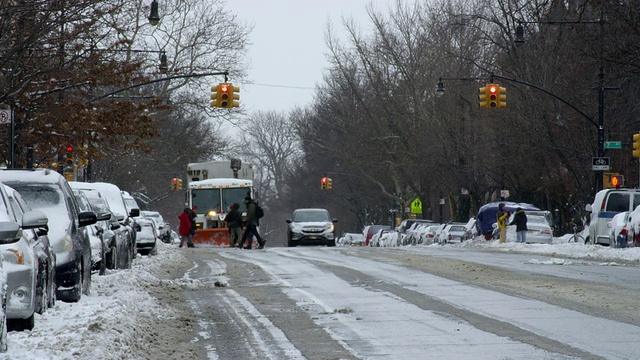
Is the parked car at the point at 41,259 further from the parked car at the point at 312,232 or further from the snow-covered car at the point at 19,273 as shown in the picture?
the parked car at the point at 312,232

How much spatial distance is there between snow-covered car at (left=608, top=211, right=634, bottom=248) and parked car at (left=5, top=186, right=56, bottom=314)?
2272cm

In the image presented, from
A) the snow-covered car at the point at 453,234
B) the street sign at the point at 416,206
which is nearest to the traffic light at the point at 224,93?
the snow-covered car at the point at 453,234

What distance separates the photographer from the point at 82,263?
50.0 ft

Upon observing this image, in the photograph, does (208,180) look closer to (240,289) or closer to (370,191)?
(240,289)

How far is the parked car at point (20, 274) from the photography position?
10523 millimetres

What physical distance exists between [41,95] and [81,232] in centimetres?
1580

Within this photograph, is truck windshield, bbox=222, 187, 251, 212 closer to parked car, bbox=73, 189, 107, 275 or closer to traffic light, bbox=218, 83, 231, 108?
traffic light, bbox=218, 83, 231, 108

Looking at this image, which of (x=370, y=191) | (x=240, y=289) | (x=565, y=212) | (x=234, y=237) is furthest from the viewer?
(x=370, y=191)

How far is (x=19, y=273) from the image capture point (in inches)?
420

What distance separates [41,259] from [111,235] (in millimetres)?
8397

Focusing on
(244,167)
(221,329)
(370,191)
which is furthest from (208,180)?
(370,191)

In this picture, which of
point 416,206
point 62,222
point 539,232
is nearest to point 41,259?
point 62,222

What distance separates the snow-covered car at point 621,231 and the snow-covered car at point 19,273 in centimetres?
2427

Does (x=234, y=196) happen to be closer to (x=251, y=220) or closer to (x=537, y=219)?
(x=251, y=220)
